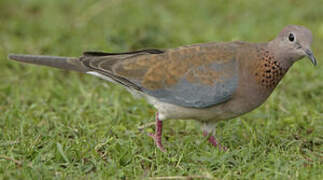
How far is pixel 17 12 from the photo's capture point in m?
8.06

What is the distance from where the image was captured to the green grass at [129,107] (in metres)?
4.04

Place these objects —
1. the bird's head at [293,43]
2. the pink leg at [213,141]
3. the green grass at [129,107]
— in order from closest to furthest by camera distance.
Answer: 1. the green grass at [129,107]
2. the bird's head at [293,43]
3. the pink leg at [213,141]

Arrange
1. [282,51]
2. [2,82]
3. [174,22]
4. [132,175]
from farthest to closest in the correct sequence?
1. [174,22]
2. [2,82]
3. [282,51]
4. [132,175]

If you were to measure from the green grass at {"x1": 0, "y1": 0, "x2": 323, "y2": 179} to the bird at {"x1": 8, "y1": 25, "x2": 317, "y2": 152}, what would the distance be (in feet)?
1.07

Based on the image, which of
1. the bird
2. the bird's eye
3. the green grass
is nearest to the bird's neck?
the bird

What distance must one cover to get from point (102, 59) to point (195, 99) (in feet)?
3.21

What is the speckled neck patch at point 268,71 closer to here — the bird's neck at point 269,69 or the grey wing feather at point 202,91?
the bird's neck at point 269,69

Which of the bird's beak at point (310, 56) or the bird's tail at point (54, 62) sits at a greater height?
Result: the bird's tail at point (54, 62)

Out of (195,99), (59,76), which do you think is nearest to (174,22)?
(59,76)

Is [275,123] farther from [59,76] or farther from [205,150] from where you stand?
[59,76]

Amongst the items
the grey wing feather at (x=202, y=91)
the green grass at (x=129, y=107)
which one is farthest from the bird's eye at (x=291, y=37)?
the green grass at (x=129, y=107)

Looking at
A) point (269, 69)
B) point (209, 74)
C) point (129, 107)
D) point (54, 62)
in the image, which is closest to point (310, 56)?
point (269, 69)

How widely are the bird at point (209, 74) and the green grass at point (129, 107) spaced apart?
1.07 ft

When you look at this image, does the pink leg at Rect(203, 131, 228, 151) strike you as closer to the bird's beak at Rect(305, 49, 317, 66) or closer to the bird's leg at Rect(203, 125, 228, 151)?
the bird's leg at Rect(203, 125, 228, 151)
